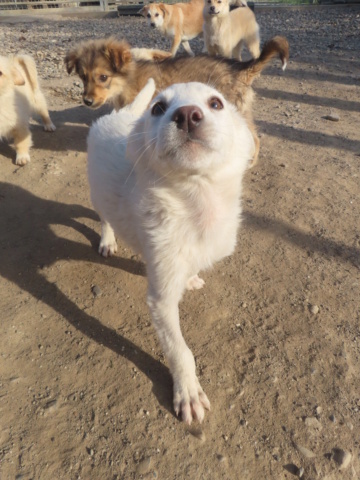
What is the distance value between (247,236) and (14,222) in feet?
6.98

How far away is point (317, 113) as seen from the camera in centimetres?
497

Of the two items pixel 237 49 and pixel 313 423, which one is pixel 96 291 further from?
pixel 237 49

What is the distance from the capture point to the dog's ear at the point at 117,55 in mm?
3982

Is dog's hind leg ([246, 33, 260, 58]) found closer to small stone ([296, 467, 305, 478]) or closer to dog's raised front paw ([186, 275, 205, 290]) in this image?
dog's raised front paw ([186, 275, 205, 290])

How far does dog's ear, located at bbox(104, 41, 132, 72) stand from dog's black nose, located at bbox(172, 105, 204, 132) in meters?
3.07

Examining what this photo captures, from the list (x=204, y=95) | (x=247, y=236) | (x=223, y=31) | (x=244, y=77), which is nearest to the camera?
(x=204, y=95)

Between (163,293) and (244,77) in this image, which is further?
(244,77)

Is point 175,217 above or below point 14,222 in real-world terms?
above

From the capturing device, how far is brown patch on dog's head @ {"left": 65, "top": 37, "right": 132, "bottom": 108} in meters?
3.98

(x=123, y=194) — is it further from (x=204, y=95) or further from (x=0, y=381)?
(x=0, y=381)

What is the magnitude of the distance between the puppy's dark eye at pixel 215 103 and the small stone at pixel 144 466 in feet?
5.67

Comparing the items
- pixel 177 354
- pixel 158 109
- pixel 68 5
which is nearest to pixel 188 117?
pixel 158 109

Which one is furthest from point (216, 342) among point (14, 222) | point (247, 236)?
point (14, 222)

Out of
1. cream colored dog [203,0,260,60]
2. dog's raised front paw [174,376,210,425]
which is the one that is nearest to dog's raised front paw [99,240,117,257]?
dog's raised front paw [174,376,210,425]
